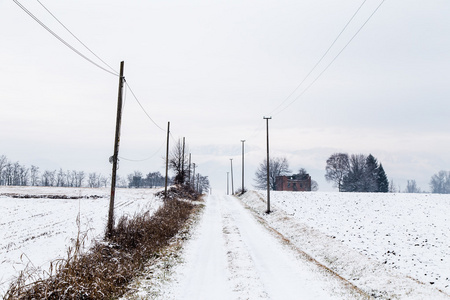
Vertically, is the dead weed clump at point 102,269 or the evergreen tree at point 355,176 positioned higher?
the evergreen tree at point 355,176

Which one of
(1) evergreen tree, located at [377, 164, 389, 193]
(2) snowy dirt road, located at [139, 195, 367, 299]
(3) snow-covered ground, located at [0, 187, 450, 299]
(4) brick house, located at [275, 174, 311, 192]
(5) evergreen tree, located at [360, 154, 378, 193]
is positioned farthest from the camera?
(4) brick house, located at [275, 174, 311, 192]

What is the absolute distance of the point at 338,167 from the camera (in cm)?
8731

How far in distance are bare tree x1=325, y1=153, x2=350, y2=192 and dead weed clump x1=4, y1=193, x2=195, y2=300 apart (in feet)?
273

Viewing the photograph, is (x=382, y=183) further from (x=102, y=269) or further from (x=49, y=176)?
(x=49, y=176)

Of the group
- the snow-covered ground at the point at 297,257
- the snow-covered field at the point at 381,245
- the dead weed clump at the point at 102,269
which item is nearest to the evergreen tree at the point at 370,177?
the snow-covered field at the point at 381,245

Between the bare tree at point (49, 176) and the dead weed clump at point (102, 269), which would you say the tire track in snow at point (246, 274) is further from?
the bare tree at point (49, 176)

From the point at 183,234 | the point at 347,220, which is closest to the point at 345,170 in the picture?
the point at 347,220

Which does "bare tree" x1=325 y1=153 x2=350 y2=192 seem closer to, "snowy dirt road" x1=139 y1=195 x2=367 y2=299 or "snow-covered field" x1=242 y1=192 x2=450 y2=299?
"snow-covered field" x1=242 y1=192 x2=450 y2=299

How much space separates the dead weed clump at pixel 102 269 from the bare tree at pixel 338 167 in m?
83.3

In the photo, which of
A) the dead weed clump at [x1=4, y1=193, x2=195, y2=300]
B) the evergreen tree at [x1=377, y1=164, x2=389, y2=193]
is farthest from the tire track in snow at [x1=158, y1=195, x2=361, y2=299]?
the evergreen tree at [x1=377, y1=164, x2=389, y2=193]

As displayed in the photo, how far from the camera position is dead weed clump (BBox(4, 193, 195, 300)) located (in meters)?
5.92

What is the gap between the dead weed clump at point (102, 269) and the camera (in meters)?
5.92

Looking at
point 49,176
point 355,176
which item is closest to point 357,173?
point 355,176

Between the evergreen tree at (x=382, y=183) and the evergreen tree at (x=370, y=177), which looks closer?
the evergreen tree at (x=370, y=177)
